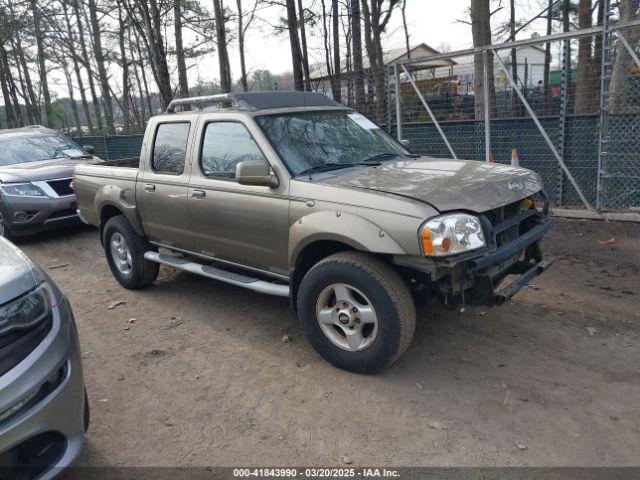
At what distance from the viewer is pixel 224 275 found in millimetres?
4594

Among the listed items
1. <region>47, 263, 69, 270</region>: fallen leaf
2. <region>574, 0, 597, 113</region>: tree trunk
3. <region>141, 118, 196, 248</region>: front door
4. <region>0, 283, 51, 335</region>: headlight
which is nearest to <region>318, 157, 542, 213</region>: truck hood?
<region>141, 118, 196, 248</region>: front door

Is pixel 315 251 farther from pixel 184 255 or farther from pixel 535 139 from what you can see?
pixel 535 139

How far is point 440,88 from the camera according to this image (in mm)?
11258

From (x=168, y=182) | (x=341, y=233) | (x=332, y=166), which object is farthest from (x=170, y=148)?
(x=341, y=233)

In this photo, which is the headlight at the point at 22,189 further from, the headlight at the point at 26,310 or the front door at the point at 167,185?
the headlight at the point at 26,310

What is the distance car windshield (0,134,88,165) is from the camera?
9102 millimetres

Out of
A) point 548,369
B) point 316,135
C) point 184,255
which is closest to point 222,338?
point 184,255

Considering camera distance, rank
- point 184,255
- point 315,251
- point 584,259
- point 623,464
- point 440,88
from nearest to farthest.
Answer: point 623,464 < point 315,251 < point 184,255 < point 584,259 < point 440,88

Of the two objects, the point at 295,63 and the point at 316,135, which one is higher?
the point at 295,63

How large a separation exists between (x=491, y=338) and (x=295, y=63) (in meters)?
9.36

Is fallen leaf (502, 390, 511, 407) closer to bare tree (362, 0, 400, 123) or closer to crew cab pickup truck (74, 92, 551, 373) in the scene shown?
crew cab pickup truck (74, 92, 551, 373)

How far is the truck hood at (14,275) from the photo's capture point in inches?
97.2

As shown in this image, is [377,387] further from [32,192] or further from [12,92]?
[12,92]

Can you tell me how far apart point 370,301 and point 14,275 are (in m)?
2.08
